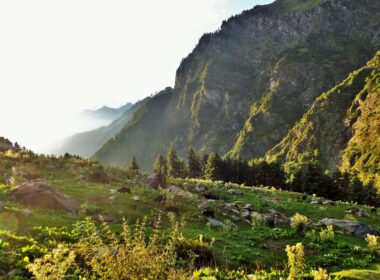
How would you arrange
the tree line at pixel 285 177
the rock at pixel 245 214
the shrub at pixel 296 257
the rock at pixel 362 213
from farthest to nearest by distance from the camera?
1. the tree line at pixel 285 177
2. the rock at pixel 362 213
3. the rock at pixel 245 214
4. the shrub at pixel 296 257

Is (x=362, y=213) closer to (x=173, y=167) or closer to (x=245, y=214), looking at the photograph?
(x=245, y=214)

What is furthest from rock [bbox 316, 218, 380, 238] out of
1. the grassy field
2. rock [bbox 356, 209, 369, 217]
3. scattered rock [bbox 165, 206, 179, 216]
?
scattered rock [bbox 165, 206, 179, 216]

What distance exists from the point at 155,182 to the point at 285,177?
74511 mm

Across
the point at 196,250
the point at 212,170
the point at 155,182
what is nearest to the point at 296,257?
the point at 196,250

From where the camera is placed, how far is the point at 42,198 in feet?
79.5

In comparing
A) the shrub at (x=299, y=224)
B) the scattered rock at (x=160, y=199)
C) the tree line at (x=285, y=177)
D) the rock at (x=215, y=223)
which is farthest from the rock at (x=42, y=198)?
Result: the tree line at (x=285, y=177)

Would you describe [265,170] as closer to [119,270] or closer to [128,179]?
[128,179]

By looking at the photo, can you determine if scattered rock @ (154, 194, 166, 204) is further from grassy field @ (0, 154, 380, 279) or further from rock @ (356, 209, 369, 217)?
rock @ (356, 209, 369, 217)

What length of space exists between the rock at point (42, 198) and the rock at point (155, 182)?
49.2 ft

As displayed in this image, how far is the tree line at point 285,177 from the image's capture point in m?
79.9

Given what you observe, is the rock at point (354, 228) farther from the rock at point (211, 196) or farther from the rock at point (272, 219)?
the rock at point (211, 196)

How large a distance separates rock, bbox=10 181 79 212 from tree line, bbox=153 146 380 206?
168 feet

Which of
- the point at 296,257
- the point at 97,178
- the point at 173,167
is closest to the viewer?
the point at 296,257

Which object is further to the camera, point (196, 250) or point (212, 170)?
point (212, 170)
